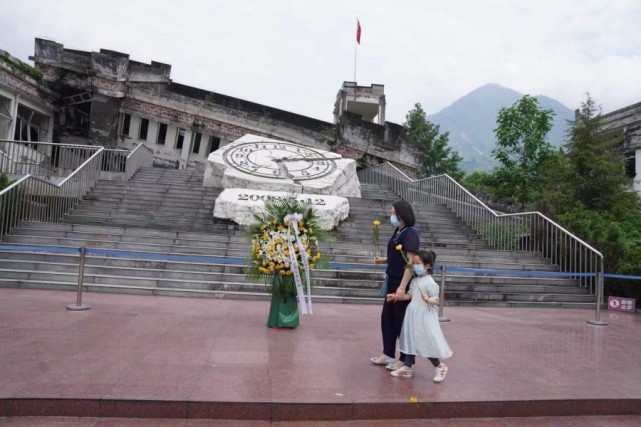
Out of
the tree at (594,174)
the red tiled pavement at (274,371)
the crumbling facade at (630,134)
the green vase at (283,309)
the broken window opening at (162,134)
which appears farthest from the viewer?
the broken window opening at (162,134)

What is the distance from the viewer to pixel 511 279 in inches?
400

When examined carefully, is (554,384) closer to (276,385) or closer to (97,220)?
(276,385)

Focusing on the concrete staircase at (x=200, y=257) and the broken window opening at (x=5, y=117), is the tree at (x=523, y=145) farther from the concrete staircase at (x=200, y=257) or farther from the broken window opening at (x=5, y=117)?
the broken window opening at (x=5, y=117)

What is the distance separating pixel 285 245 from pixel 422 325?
219 cm

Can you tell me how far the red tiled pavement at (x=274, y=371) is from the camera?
3379 mm

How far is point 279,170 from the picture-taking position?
14055mm

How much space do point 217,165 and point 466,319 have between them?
28.9 feet

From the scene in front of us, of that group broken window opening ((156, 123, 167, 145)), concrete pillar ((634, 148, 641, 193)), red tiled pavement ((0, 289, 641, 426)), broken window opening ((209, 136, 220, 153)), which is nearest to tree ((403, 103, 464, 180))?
concrete pillar ((634, 148, 641, 193))

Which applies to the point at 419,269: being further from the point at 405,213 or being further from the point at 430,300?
the point at 405,213

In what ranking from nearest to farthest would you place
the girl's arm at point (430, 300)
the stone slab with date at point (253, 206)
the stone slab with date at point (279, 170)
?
1. the girl's arm at point (430, 300)
2. the stone slab with date at point (253, 206)
3. the stone slab with date at point (279, 170)

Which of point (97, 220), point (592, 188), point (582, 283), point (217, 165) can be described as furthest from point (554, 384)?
point (592, 188)

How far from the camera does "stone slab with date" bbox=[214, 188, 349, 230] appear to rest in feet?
38.1

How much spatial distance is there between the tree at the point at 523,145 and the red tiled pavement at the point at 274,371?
60.0 ft

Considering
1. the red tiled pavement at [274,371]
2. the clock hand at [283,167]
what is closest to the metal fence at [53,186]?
the red tiled pavement at [274,371]
